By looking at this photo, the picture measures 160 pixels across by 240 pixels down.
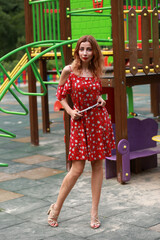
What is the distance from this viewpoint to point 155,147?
6527mm

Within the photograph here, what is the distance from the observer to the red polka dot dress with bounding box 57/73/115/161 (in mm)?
4133

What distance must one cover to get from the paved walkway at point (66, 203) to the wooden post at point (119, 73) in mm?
521

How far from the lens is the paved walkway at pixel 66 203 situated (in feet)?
13.3

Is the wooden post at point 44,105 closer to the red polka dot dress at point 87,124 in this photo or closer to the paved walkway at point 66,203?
the paved walkway at point 66,203

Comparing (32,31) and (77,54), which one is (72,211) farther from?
(32,31)

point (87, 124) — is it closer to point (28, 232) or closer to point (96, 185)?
point (96, 185)

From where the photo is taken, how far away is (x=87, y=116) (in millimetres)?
4156

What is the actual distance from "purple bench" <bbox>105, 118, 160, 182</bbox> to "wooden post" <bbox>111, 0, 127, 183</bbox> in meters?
0.19

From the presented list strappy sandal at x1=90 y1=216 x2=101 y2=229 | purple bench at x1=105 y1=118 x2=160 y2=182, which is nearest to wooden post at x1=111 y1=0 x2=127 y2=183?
purple bench at x1=105 y1=118 x2=160 y2=182

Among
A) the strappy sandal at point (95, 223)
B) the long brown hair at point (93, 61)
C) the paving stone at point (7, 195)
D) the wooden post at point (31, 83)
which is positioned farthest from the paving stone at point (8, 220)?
the wooden post at point (31, 83)

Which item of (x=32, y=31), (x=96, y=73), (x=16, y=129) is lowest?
(x=16, y=129)

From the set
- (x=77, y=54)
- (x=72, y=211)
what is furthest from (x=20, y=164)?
(x=77, y=54)

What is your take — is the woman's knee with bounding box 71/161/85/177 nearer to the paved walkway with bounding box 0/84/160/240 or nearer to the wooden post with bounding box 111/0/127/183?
the paved walkway with bounding box 0/84/160/240

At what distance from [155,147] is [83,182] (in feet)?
4.34
